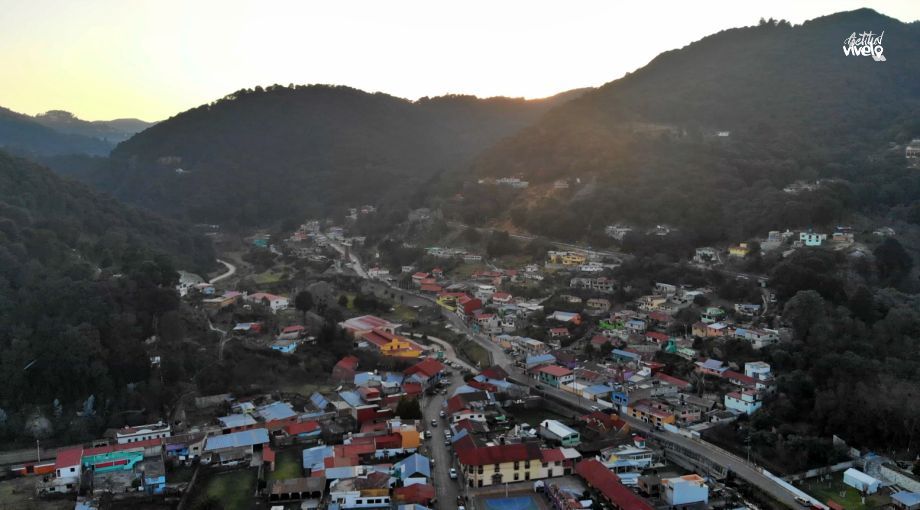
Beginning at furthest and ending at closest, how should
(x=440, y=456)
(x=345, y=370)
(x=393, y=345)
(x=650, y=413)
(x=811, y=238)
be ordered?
(x=811, y=238) < (x=393, y=345) < (x=345, y=370) < (x=650, y=413) < (x=440, y=456)

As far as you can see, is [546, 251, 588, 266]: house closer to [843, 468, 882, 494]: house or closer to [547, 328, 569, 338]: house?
[547, 328, 569, 338]: house

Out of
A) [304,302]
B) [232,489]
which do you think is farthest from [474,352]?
[232,489]

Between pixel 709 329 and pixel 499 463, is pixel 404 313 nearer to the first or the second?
pixel 709 329

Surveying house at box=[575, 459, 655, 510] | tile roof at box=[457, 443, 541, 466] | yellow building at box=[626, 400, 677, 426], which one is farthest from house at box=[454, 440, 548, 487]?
yellow building at box=[626, 400, 677, 426]

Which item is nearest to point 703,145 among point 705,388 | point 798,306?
point 798,306

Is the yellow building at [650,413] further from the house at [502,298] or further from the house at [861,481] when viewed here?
the house at [502,298]

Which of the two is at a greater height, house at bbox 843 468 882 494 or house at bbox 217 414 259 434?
house at bbox 217 414 259 434

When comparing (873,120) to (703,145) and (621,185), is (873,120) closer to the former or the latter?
(703,145)
